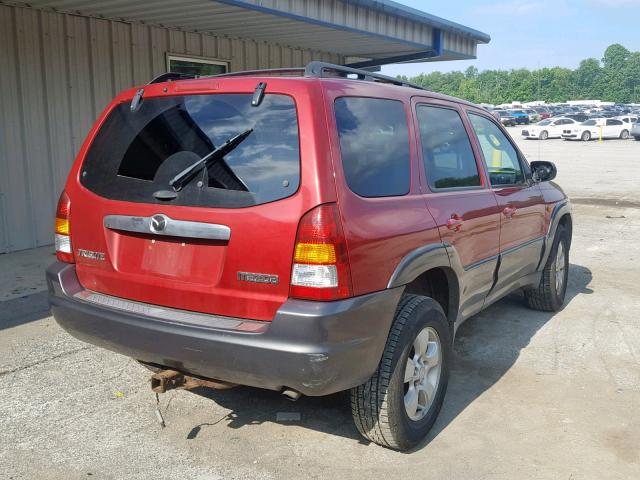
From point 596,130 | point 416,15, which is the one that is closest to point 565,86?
point 596,130

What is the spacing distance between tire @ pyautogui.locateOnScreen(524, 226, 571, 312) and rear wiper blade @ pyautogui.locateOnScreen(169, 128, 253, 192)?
3598mm

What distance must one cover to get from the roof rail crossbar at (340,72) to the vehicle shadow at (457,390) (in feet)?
6.45

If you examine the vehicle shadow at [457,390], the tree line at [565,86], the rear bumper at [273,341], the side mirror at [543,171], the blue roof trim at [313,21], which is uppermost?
the tree line at [565,86]

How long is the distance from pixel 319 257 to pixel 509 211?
7.52 feet

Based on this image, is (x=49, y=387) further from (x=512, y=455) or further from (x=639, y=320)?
(x=639, y=320)

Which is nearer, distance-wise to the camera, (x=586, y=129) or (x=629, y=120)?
(x=586, y=129)

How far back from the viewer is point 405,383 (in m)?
3.37

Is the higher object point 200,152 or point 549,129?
point 200,152

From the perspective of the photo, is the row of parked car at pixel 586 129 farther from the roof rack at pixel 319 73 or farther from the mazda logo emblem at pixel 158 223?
the mazda logo emblem at pixel 158 223

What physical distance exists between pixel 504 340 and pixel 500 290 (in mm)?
649

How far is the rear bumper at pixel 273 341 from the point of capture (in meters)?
2.73

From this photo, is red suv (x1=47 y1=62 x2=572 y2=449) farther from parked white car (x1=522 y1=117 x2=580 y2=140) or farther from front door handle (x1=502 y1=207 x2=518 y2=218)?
parked white car (x1=522 y1=117 x2=580 y2=140)

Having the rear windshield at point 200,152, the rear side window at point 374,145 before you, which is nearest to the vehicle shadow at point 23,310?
the rear windshield at point 200,152

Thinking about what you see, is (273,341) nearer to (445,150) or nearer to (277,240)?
(277,240)
